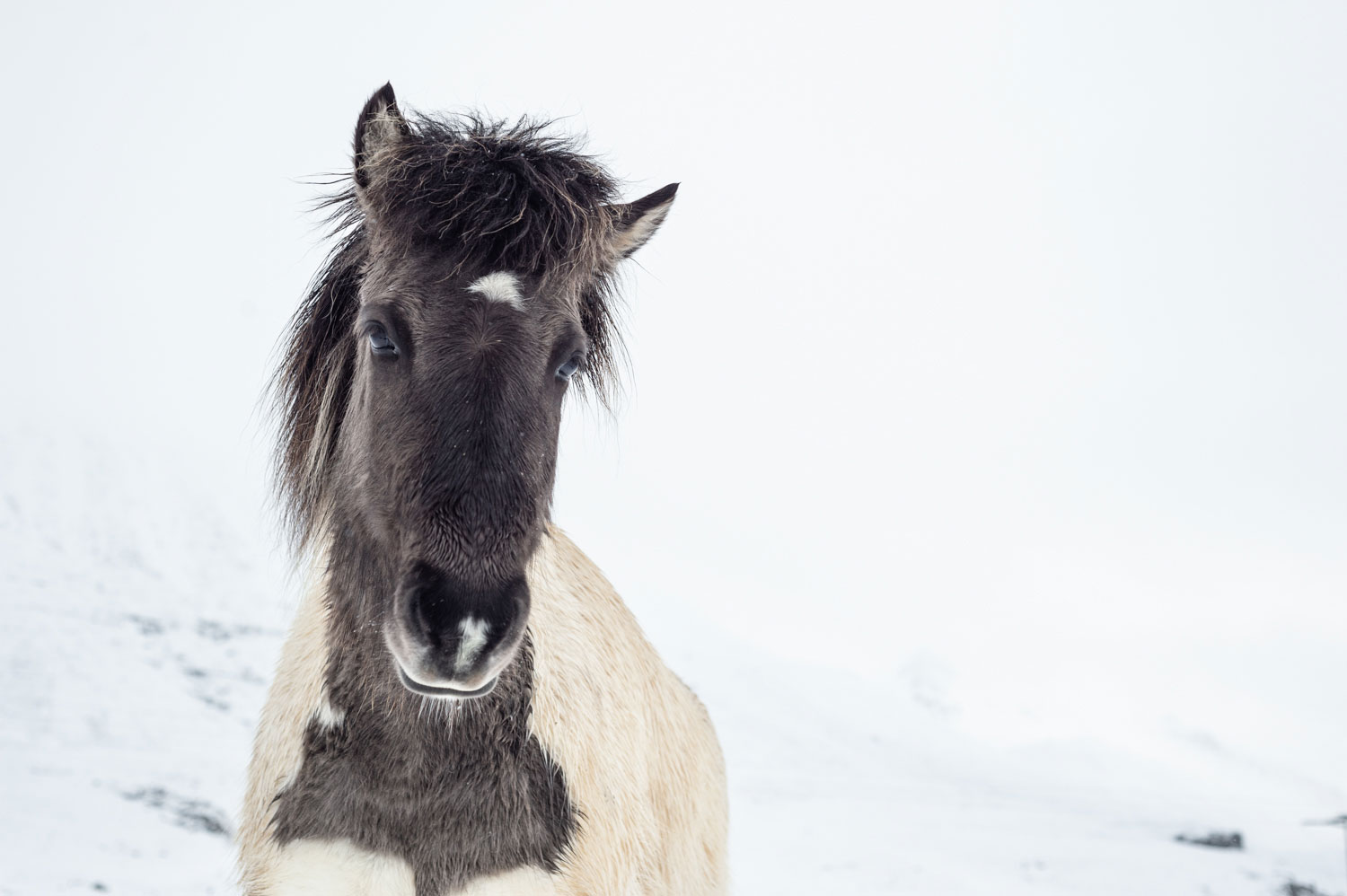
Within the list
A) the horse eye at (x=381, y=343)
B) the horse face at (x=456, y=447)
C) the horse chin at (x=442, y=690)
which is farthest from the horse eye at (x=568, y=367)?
the horse chin at (x=442, y=690)

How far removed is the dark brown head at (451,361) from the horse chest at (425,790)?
0.32m

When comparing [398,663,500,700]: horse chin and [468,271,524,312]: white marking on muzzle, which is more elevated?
[468,271,524,312]: white marking on muzzle

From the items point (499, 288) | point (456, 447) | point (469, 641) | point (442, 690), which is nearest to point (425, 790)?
point (442, 690)

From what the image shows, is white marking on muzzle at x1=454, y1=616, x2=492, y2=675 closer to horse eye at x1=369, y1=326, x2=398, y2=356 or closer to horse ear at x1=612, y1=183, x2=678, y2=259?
horse eye at x1=369, y1=326, x2=398, y2=356

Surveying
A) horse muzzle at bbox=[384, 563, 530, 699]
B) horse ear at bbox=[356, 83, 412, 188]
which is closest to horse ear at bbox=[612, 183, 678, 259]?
horse ear at bbox=[356, 83, 412, 188]

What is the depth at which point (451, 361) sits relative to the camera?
2.39 m

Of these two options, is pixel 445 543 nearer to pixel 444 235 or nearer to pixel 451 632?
pixel 451 632

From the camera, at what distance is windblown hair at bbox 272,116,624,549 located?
2.57m

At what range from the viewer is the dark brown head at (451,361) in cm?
214

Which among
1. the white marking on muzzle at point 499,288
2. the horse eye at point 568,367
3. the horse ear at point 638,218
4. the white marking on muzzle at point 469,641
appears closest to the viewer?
the white marking on muzzle at point 469,641

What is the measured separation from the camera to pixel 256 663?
12.8m

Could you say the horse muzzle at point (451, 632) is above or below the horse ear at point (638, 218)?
below

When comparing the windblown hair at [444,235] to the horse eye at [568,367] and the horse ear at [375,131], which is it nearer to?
the horse ear at [375,131]

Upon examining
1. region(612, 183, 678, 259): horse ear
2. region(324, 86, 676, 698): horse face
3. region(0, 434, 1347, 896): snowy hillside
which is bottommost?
region(0, 434, 1347, 896): snowy hillside
